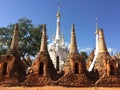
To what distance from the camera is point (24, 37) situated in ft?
105

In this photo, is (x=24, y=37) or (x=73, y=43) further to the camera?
(x=24, y=37)

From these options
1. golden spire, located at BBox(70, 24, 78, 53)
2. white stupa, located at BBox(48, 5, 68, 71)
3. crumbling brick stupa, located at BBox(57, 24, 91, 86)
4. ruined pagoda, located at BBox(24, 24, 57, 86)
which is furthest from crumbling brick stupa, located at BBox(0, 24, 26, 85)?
white stupa, located at BBox(48, 5, 68, 71)

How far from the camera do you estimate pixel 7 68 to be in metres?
19.4

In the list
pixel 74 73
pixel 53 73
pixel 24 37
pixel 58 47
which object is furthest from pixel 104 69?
pixel 58 47

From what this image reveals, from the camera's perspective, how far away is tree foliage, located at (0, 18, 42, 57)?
1244 inches

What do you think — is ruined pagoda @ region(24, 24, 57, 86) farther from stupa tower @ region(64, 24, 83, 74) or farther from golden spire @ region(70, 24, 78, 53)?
golden spire @ region(70, 24, 78, 53)

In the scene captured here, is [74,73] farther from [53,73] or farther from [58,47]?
[58,47]

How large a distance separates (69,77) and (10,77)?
5198mm

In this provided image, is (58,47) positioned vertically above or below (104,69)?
above

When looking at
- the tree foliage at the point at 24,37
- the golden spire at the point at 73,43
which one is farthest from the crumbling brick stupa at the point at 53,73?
the tree foliage at the point at 24,37

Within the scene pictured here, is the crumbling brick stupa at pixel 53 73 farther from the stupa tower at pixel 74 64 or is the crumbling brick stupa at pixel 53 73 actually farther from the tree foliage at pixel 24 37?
the tree foliage at pixel 24 37

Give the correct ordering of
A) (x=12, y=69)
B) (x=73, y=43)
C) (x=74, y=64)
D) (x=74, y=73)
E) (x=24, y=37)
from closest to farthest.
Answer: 1. (x=12, y=69)
2. (x=74, y=73)
3. (x=74, y=64)
4. (x=73, y=43)
5. (x=24, y=37)

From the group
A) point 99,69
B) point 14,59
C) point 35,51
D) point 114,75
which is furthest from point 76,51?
point 35,51

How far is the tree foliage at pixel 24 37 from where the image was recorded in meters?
31.6
